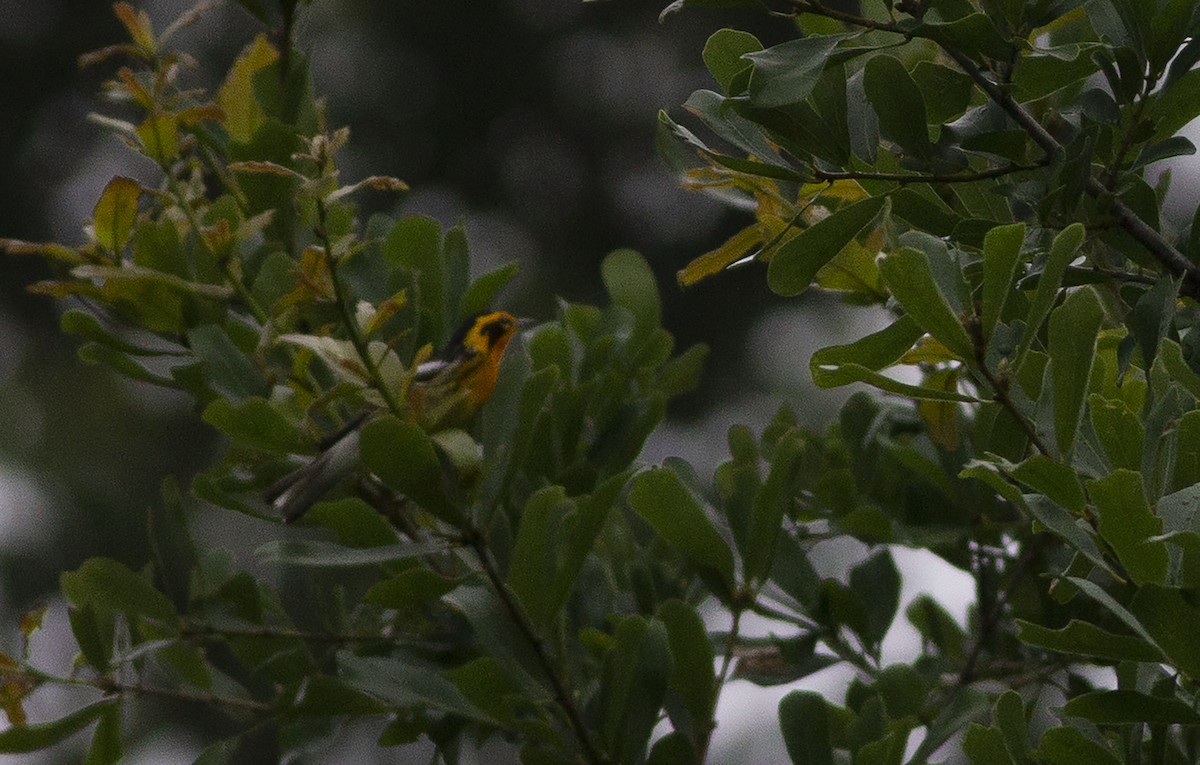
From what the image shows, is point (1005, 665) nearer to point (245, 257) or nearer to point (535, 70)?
point (245, 257)

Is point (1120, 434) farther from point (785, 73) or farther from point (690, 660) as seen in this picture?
point (690, 660)

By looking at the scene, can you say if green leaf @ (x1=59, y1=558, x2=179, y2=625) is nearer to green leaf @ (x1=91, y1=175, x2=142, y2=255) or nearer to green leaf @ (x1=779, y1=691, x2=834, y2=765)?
green leaf @ (x1=91, y1=175, x2=142, y2=255)

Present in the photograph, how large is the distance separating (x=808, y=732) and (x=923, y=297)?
44 centimetres

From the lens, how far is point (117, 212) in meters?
1.25

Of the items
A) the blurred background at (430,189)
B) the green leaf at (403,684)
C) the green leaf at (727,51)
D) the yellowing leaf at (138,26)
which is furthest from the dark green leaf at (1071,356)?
the blurred background at (430,189)

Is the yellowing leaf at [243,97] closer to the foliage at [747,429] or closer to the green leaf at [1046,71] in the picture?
the foliage at [747,429]

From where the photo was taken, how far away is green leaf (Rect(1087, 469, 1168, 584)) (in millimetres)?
634

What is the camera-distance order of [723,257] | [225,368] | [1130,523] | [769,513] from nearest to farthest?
[1130,523]
[723,257]
[769,513]
[225,368]

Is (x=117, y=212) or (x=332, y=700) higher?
(x=117, y=212)


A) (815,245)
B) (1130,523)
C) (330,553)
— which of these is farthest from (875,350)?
(330,553)

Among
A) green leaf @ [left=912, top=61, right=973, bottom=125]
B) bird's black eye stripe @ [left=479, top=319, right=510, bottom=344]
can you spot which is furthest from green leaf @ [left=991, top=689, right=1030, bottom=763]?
bird's black eye stripe @ [left=479, top=319, right=510, bottom=344]

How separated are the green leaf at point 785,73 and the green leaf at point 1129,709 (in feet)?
1.11

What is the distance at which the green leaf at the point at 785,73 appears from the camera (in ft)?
2.27

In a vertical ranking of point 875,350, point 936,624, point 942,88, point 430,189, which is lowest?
point 430,189
